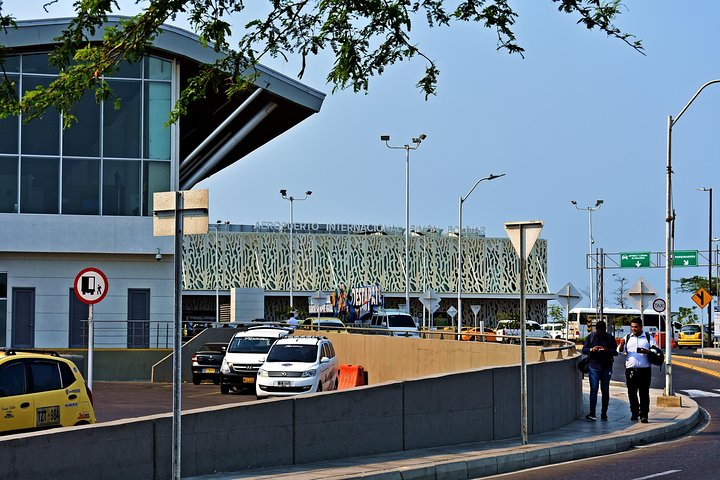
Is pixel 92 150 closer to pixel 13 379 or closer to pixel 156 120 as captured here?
pixel 156 120

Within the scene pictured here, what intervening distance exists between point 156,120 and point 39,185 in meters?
4.50

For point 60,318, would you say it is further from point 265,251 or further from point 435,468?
point 265,251

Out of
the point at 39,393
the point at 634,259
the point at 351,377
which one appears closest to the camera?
the point at 39,393

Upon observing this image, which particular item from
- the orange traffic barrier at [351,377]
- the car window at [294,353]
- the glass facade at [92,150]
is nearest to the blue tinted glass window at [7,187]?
the glass facade at [92,150]

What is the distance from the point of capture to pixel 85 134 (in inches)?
1433

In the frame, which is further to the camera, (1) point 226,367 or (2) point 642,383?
(1) point 226,367

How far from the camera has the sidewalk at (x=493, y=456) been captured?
1268cm

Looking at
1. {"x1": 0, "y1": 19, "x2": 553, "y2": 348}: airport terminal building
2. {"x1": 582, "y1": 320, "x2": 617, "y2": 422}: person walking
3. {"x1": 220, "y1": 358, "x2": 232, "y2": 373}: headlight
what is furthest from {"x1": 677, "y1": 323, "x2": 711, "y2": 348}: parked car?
{"x1": 582, "y1": 320, "x2": 617, "y2": 422}: person walking

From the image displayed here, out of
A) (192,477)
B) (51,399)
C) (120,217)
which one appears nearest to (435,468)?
(192,477)

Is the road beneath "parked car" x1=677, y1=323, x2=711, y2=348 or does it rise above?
above

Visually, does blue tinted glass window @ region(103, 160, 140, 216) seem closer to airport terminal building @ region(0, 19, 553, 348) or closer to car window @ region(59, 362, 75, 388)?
airport terminal building @ region(0, 19, 553, 348)

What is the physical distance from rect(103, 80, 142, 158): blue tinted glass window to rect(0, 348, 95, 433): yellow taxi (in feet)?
70.7

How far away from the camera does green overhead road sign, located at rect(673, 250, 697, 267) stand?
70.4m

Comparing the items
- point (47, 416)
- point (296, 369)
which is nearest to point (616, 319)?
point (296, 369)
